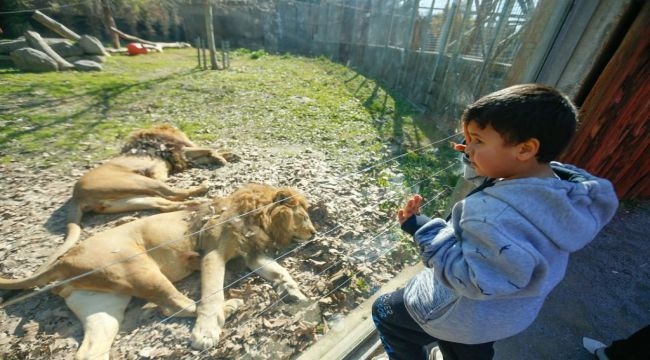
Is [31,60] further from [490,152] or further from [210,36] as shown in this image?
[490,152]

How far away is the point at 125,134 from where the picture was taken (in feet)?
22.0

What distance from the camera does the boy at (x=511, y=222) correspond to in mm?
1195

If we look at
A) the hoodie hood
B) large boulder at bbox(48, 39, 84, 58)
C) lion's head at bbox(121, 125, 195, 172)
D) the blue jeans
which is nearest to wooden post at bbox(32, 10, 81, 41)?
large boulder at bbox(48, 39, 84, 58)

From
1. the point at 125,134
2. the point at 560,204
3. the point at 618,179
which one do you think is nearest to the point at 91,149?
the point at 125,134

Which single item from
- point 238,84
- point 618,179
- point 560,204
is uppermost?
point 560,204

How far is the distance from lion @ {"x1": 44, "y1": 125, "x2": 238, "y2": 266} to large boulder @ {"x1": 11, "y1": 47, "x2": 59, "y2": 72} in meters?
8.85

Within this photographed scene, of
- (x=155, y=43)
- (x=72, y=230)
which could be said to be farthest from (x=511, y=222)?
(x=155, y=43)

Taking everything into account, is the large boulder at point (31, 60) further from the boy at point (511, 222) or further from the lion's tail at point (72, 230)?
the boy at point (511, 222)

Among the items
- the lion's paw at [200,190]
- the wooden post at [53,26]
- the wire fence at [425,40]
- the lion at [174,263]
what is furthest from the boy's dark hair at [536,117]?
the wooden post at [53,26]

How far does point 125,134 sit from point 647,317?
27.8ft

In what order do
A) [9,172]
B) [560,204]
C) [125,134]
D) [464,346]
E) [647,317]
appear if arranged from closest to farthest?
[560,204]
[464,346]
[647,317]
[9,172]
[125,134]

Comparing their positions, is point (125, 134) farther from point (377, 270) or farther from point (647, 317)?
point (647, 317)

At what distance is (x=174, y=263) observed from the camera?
3.17m

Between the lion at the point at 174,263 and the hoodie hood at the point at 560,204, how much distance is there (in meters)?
1.64
